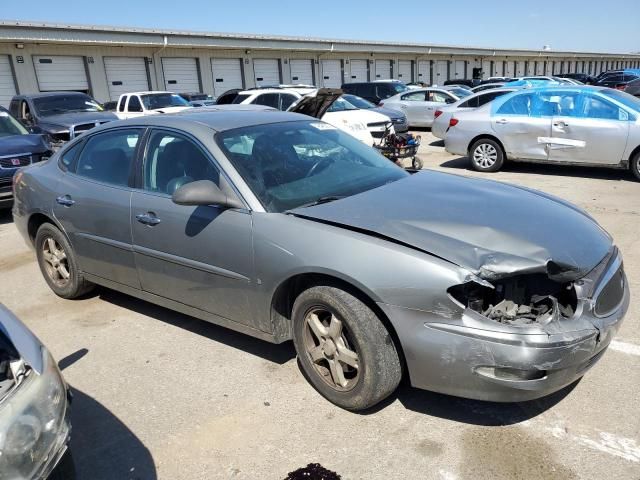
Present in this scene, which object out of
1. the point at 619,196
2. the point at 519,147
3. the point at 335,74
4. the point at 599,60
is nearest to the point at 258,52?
the point at 335,74

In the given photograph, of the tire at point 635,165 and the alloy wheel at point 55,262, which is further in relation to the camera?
the tire at point 635,165

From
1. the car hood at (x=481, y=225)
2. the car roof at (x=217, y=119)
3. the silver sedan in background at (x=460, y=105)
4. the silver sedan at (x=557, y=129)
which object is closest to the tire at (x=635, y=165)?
the silver sedan at (x=557, y=129)

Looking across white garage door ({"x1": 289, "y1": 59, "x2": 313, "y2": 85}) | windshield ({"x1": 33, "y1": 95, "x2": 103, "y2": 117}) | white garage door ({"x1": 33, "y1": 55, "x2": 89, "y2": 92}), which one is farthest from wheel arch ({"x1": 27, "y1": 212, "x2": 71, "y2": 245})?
white garage door ({"x1": 289, "y1": 59, "x2": 313, "y2": 85})

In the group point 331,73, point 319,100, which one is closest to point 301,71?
point 331,73

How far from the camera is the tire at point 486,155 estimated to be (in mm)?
9977

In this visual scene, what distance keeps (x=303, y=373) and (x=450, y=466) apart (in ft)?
3.78

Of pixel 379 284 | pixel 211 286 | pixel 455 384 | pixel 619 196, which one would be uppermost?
pixel 379 284

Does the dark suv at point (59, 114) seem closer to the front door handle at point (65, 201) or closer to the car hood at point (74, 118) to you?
the car hood at point (74, 118)

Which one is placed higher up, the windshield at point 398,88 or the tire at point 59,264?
the windshield at point 398,88

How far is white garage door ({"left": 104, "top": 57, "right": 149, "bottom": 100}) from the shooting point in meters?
26.5

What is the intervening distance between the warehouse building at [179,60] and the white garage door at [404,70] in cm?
8

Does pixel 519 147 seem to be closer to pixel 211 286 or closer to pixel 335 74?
pixel 211 286

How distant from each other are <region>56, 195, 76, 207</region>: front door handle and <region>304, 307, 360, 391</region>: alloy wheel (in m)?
2.45

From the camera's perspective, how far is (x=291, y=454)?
8.86ft
